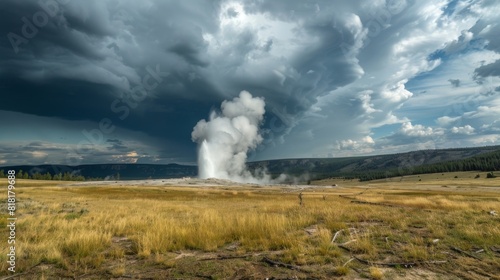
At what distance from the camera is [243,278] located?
27.2 feet

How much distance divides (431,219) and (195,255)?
1466 cm

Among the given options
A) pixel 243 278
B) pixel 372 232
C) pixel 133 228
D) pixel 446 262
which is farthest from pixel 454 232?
pixel 133 228

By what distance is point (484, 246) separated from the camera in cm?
1117

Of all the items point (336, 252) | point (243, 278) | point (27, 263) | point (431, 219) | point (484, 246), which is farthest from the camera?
point (431, 219)

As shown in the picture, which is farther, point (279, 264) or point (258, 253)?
point (258, 253)

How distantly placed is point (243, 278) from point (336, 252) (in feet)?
12.8

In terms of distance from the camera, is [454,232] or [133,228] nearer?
[454,232]

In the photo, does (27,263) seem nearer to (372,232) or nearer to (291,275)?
(291,275)

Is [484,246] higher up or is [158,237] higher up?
[158,237]

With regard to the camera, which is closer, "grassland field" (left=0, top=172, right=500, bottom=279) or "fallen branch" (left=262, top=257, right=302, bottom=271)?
"grassland field" (left=0, top=172, right=500, bottom=279)

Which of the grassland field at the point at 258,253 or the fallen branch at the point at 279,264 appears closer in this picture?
the grassland field at the point at 258,253

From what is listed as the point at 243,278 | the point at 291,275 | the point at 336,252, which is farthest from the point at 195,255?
the point at 336,252

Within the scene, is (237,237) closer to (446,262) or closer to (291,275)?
(291,275)

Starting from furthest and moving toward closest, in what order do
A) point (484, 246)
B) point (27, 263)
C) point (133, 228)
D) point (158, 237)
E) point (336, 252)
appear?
point (133, 228), point (158, 237), point (484, 246), point (336, 252), point (27, 263)
